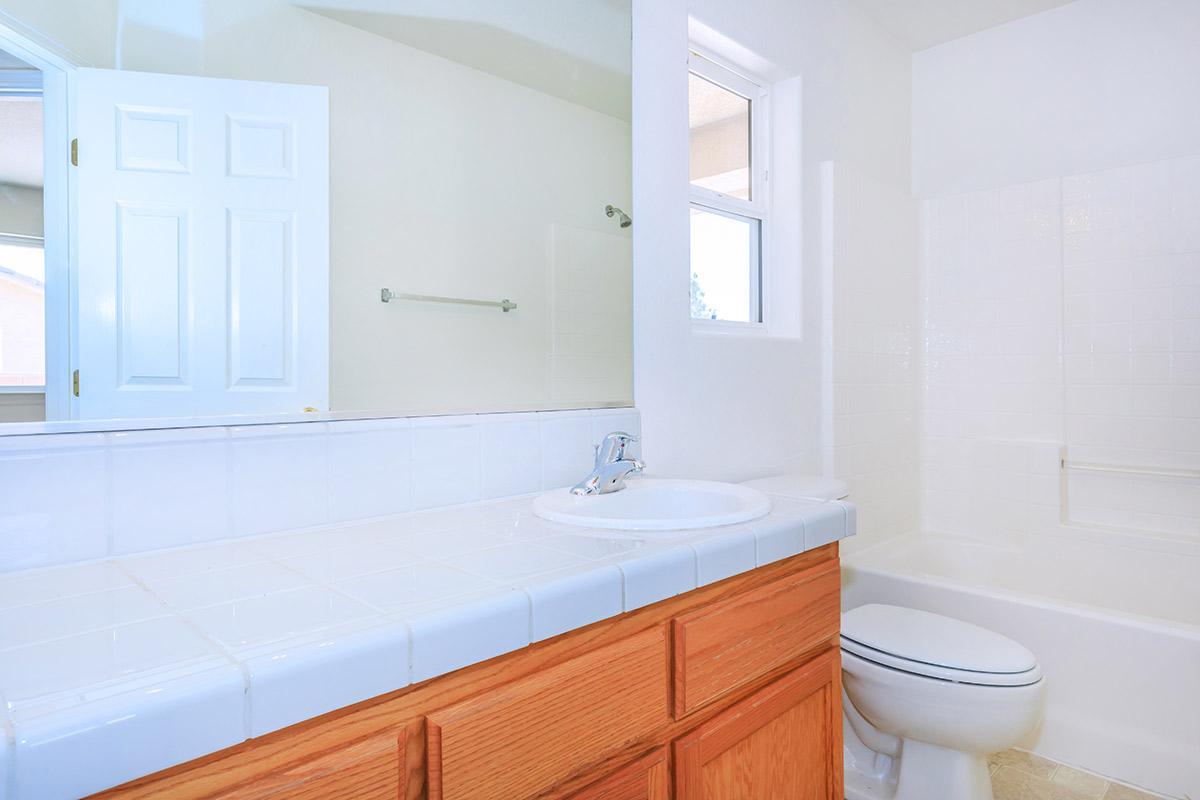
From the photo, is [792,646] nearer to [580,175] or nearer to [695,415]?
[695,415]

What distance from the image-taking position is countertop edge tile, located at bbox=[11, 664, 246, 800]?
49 cm

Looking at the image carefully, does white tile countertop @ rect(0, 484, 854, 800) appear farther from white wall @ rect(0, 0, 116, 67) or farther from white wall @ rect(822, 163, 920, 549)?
white wall @ rect(822, 163, 920, 549)

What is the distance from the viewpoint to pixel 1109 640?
6.33 feet

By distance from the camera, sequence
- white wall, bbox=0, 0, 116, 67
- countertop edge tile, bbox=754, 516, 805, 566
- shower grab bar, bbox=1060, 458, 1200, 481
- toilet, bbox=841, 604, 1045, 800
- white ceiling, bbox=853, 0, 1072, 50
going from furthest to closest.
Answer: white ceiling, bbox=853, 0, 1072, 50, shower grab bar, bbox=1060, 458, 1200, 481, toilet, bbox=841, 604, 1045, 800, countertop edge tile, bbox=754, 516, 805, 566, white wall, bbox=0, 0, 116, 67

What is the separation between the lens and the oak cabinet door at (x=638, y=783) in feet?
2.88

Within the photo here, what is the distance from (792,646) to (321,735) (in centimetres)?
83

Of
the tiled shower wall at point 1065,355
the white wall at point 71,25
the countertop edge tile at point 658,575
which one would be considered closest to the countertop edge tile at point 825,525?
the countertop edge tile at point 658,575

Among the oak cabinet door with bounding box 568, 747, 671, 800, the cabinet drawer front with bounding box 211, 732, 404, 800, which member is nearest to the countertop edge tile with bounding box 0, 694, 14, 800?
the cabinet drawer front with bounding box 211, 732, 404, 800

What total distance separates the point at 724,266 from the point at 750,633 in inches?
55.9

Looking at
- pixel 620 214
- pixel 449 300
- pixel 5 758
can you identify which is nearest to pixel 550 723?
pixel 5 758

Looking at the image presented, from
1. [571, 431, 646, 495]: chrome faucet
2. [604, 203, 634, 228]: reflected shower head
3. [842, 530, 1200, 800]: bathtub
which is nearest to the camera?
[571, 431, 646, 495]: chrome faucet

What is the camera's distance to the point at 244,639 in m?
0.64

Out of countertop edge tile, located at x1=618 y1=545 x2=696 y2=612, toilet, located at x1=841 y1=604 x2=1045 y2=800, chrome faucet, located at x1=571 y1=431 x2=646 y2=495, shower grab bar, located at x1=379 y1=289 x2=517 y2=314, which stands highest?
shower grab bar, located at x1=379 y1=289 x2=517 y2=314

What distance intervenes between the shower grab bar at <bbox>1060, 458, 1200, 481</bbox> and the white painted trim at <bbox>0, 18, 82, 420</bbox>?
9.93 ft
